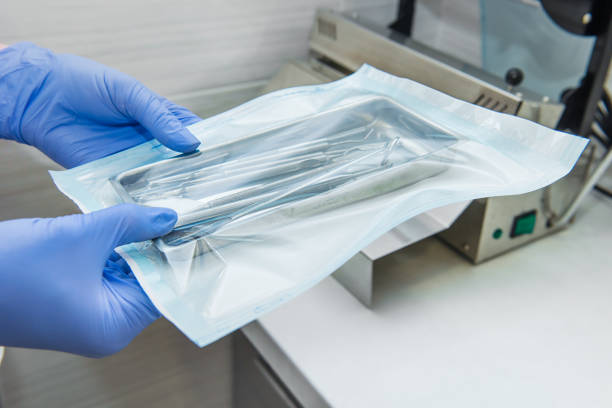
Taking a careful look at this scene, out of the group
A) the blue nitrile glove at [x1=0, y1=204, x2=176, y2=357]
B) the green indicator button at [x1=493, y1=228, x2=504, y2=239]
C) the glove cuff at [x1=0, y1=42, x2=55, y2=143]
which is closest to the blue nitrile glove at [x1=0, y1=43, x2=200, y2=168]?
the glove cuff at [x1=0, y1=42, x2=55, y2=143]

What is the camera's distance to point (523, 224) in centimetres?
70

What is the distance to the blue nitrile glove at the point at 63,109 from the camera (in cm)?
62

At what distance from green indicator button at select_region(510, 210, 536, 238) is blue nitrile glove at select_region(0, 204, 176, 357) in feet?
1.53

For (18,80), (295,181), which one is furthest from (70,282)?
(18,80)

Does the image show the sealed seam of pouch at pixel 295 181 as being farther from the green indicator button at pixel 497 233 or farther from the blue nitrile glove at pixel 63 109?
the green indicator button at pixel 497 233

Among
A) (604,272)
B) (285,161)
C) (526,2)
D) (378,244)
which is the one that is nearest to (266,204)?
(285,161)

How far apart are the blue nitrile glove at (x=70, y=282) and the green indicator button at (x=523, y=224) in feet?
1.53

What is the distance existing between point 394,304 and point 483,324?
109 mm

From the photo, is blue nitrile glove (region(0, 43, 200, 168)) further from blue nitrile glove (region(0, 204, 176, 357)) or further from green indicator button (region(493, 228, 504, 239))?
green indicator button (region(493, 228, 504, 239))

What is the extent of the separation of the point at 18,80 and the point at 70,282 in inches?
13.5

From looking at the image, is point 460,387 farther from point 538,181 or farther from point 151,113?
point 151,113

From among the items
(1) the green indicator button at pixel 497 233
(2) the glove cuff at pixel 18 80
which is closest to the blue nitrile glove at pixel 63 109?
(2) the glove cuff at pixel 18 80

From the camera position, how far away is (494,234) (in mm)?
688

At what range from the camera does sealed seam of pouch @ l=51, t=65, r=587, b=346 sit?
437 millimetres
